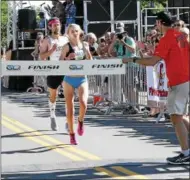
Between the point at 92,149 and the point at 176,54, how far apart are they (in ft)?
7.60

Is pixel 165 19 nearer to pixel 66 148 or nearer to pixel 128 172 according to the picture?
pixel 128 172

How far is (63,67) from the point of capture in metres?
9.58

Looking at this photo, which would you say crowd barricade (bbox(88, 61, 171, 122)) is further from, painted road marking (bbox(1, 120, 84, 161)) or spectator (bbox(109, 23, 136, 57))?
painted road marking (bbox(1, 120, 84, 161))

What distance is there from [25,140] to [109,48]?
4.90 m

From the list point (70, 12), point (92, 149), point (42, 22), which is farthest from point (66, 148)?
point (42, 22)

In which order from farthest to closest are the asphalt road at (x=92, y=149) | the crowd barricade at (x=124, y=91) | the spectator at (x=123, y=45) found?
1. the spectator at (x=123, y=45)
2. the crowd barricade at (x=124, y=91)
3. the asphalt road at (x=92, y=149)

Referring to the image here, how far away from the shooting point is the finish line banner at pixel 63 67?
31.2 feet

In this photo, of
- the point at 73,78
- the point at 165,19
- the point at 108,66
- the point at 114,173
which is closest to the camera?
the point at 114,173

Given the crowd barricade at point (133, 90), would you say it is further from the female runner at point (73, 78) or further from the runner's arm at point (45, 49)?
the female runner at point (73, 78)

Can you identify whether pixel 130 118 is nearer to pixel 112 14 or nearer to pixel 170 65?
pixel 170 65

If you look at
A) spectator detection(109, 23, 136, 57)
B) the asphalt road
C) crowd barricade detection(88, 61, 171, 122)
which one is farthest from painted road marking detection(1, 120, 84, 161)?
spectator detection(109, 23, 136, 57)

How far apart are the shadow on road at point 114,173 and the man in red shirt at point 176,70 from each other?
12.9 inches

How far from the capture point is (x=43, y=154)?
918 cm

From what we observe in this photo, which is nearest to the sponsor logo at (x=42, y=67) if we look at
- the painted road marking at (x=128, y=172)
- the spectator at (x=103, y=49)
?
the painted road marking at (x=128, y=172)
